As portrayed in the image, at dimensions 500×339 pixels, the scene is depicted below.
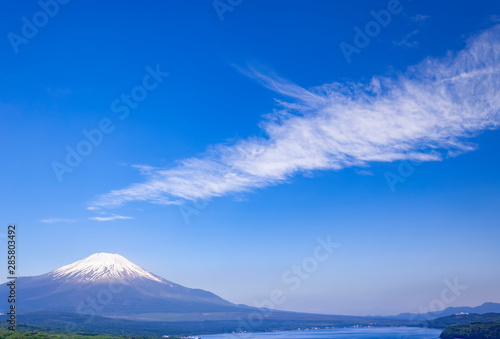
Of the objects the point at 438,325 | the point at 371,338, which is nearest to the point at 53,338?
the point at 371,338

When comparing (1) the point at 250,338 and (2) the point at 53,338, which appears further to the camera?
(1) the point at 250,338

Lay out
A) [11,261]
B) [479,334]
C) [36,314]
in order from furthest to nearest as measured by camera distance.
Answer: [36,314] < [479,334] < [11,261]

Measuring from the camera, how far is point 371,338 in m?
143

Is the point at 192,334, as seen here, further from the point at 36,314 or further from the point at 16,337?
the point at 16,337

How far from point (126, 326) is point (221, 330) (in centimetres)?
4648

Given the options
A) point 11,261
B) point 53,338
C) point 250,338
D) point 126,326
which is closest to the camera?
point 11,261

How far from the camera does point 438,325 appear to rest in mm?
188000

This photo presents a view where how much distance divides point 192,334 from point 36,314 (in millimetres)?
67920

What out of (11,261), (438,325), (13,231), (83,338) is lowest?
(438,325)

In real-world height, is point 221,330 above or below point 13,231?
below

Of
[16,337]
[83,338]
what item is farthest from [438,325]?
[16,337]

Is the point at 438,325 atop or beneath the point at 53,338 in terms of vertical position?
beneath

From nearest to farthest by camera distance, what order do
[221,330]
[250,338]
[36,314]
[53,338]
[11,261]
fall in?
[11,261] → [53,338] → [250,338] → [36,314] → [221,330]

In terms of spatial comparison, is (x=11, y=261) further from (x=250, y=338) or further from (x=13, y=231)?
(x=250, y=338)
